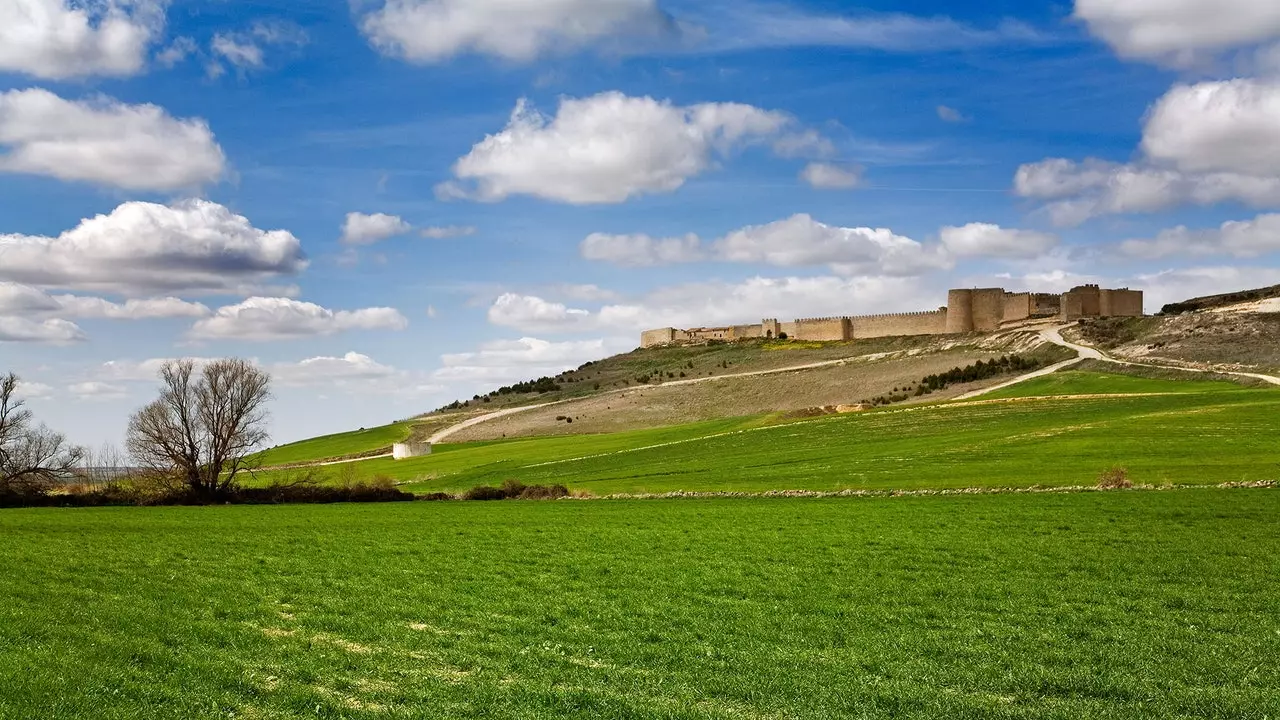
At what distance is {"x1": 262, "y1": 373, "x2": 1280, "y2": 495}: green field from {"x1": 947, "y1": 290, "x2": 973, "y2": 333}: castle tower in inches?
1955

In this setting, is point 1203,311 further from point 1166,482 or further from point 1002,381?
point 1166,482

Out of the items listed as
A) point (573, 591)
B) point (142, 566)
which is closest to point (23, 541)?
point (142, 566)

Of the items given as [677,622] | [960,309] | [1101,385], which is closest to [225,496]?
[677,622]

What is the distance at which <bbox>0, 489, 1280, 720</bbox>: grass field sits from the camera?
37.8 feet

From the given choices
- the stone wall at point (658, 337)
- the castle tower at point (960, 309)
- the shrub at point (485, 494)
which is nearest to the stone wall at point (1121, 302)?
the castle tower at point (960, 309)

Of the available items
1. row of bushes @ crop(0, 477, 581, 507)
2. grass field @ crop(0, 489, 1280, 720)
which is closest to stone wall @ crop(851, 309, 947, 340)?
row of bushes @ crop(0, 477, 581, 507)

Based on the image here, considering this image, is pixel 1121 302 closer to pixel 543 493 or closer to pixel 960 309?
pixel 960 309

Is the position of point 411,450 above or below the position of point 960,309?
below

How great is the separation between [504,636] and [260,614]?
14.6ft

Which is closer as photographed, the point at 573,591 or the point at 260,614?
the point at 260,614

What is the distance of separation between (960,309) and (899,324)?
11.0 m

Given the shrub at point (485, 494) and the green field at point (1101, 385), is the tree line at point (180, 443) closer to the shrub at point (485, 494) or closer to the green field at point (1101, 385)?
the shrub at point (485, 494)

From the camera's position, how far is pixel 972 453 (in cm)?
4619

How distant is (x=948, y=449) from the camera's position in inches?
1893
